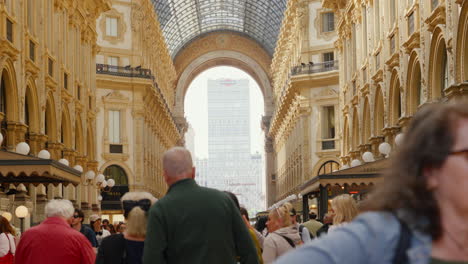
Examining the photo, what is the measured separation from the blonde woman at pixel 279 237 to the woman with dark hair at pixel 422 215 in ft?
21.2

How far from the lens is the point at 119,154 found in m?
53.1

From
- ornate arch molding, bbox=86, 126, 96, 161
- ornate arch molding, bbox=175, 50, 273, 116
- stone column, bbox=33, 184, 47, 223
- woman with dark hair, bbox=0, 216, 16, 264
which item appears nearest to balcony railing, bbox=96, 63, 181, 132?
ornate arch molding, bbox=86, 126, 96, 161

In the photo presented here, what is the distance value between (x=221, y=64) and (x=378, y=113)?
72.8 m

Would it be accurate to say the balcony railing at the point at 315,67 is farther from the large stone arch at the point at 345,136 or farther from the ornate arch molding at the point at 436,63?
the ornate arch molding at the point at 436,63

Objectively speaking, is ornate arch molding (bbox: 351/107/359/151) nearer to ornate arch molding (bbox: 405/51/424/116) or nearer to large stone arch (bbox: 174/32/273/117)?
ornate arch molding (bbox: 405/51/424/116)

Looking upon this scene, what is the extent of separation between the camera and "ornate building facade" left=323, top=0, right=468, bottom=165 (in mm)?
17766

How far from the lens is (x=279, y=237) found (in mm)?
8602

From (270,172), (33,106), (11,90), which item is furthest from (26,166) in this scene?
(270,172)

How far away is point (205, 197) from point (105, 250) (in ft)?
5.57

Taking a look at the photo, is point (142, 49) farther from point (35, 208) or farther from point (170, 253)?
point (170, 253)

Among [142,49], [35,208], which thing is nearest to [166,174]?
[35,208]

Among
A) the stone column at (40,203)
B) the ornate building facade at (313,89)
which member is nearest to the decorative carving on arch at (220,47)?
the ornate building facade at (313,89)

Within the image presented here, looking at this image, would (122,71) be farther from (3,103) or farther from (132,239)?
(132,239)

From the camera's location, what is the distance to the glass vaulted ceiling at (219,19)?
3711 inches
